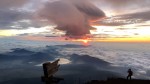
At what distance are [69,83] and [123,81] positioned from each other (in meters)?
75.9

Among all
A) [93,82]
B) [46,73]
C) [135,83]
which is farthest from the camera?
[93,82]

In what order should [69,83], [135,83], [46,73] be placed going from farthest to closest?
[69,83]
[135,83]
[46,73]

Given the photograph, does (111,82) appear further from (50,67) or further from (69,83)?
(69,83)

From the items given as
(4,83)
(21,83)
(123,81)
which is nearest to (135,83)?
(123,81)

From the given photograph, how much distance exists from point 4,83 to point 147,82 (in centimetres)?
10895

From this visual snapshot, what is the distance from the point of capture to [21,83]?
12650cm

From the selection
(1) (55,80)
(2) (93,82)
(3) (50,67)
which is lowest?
(2) (93,82)

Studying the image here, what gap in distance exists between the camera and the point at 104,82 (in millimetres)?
38438

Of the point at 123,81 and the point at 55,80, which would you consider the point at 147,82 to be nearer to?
the point at 123,81

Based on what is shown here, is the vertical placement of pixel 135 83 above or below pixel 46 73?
below

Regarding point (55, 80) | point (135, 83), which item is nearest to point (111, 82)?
point (135, 83)

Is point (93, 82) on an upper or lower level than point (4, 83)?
upper

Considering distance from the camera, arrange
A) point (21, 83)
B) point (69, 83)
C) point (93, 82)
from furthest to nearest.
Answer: point (21, 83), point (69, 83), point (93, 82)

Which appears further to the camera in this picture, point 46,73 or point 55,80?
point 55,80
